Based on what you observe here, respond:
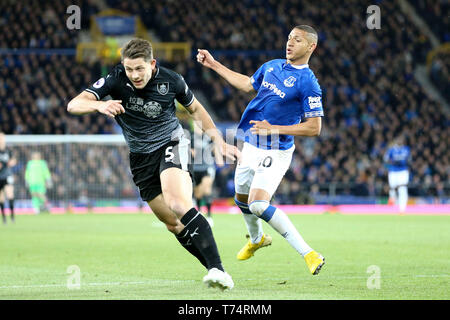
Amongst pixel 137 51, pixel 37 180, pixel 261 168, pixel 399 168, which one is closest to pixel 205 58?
pixel 261 168

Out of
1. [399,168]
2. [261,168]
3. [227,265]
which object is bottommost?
[399,168]

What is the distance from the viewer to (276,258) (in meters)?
10.3

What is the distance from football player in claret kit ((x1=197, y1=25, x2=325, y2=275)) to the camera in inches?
316

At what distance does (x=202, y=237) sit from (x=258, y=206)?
1.32m

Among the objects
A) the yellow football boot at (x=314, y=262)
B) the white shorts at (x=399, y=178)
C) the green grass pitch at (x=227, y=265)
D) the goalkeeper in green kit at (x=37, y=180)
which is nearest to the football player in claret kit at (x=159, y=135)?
the green grass pitch at (x=227, y=265)

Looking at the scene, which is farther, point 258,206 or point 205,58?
point 205,58

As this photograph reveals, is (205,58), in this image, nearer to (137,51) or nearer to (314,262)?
(137,51)

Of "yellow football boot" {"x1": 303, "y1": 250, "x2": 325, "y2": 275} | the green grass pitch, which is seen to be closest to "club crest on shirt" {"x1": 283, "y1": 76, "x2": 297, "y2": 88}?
"yellow football boot" {"x1": 303, "y1": 250, "x2": 325, "y2": 275}

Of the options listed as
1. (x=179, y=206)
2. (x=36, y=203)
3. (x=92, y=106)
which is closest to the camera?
(x=92, y=106)

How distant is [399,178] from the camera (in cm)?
2306

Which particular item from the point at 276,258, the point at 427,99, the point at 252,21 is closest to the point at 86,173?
the point at 252,21

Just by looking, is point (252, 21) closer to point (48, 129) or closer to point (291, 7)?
point (291, 7)

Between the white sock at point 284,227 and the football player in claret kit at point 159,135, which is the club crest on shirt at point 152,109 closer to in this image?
the football player in claret kit at point 159,135
